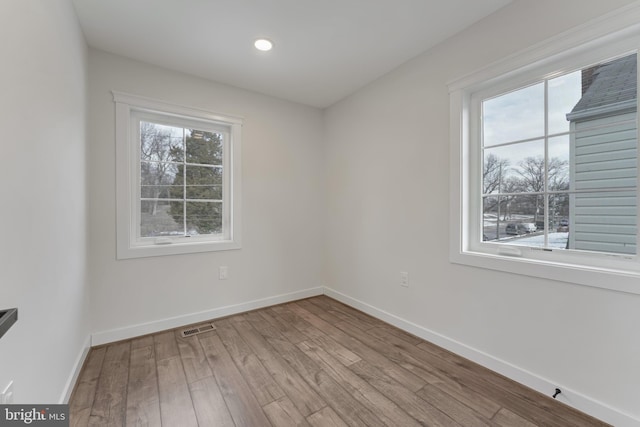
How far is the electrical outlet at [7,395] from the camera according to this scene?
888 millimetres

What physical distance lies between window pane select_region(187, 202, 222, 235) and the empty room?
22 mm

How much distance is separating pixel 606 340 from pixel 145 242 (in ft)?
10.9

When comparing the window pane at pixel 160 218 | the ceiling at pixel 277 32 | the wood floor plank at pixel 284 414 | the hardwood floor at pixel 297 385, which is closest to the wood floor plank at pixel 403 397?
the hardwood floor at pixel 297 385

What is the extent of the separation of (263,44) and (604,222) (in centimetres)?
256

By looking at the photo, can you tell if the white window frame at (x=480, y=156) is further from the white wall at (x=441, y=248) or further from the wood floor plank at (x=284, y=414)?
the wood floor plank at (x=284, y=414)

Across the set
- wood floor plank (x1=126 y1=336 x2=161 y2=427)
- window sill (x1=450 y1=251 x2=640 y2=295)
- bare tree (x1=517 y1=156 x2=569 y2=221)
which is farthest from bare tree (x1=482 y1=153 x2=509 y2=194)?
wood floor plank (x1=126 y1=336 x2=161 y2=427)

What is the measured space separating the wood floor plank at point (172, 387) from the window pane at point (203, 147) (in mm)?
1704

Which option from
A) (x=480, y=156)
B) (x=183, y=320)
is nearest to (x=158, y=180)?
(x=183, y=320)

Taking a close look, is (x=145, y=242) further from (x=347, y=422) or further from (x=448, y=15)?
(x=448, y=15)

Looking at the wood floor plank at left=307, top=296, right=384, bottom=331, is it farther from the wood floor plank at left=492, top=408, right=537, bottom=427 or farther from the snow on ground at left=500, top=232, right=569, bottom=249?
the snow on ground at left=500, top=232, right=569, bottom=249

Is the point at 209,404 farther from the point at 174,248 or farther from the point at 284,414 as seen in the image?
the point at 174,248

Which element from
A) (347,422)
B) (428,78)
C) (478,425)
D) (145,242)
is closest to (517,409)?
(478,425)

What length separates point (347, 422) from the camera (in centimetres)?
144

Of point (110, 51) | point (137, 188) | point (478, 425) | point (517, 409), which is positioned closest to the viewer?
point (478, 425)
